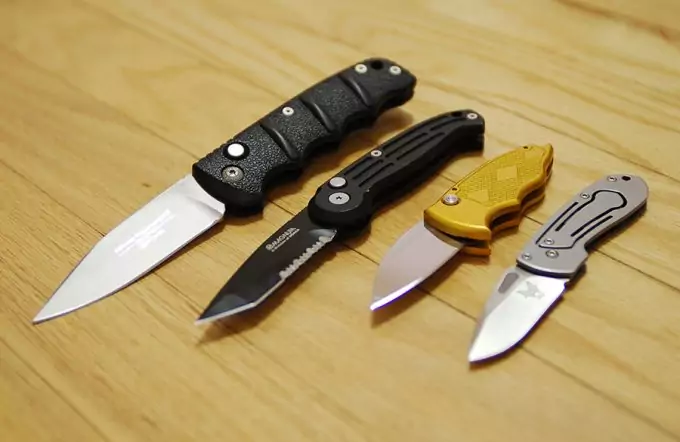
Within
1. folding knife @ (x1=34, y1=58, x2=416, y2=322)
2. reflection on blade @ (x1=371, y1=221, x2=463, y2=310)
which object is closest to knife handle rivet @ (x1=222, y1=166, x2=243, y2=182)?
folding knife @ (x1=34, y1=58, x2=416, y2=322)

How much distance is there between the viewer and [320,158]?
0.73 meters

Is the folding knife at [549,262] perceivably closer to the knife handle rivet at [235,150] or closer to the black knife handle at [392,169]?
the black knife handle at [392,169]

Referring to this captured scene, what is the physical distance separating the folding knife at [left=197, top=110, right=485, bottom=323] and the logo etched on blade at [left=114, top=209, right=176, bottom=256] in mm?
83

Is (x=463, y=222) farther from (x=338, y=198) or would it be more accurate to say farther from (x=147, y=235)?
(x=147, y=235)

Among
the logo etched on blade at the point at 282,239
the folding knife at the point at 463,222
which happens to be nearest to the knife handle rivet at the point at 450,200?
the folding knife at the point at 463,222

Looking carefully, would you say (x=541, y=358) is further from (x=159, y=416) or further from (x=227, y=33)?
(x=227, y=33)

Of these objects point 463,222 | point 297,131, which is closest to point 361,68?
point 297,131

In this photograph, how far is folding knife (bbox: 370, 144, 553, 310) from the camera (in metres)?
0.59

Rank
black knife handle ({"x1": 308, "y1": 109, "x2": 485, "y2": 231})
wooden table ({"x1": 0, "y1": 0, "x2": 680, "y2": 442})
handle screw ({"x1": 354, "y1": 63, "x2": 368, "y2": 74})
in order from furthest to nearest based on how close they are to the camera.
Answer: handle screw ({"x1": 354, "y1": 63, "x2": 368, "y2": 74}) < black knife handle ({"x1": 308, "y1": 109, "x2": 485, "y2": 231}) < wooden table ({"x1": 0, "y1": 0, "x2": 680, "y2": 442})

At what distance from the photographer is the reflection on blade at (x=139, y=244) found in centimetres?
60

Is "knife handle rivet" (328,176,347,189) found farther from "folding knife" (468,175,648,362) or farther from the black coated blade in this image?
"folding knife" (468,175,648,362)

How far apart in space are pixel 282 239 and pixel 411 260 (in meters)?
0.10

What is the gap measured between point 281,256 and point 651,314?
0.26 meters

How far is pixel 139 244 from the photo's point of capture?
0.63 meters
